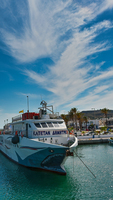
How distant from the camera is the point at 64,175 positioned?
16312 mm

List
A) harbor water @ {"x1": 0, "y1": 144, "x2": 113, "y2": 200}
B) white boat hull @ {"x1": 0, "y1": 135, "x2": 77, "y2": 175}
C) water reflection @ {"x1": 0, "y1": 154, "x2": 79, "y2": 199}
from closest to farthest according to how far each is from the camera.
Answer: harbor water @ {"x1": 0, "y1": 144, "x2": 113, "y2": 200} → water reflection @ {"x1": 0, "y1": 154, "x2": 79, "y2": 199} → white boat hull @ {"x1": 0, "y1": 135, "x2": 77, "y2": 175}

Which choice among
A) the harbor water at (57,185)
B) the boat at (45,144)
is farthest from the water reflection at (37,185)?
the boat at (45,144)

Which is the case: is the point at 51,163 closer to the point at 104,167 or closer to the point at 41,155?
the point at 41,155

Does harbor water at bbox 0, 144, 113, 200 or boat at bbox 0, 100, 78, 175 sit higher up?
boat at bbox 0, 100, 78, 175

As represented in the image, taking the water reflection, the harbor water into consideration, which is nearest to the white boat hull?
the water reflection

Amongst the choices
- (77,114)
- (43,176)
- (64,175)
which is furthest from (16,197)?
(77,114)

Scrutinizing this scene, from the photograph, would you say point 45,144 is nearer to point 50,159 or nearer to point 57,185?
point 50,159

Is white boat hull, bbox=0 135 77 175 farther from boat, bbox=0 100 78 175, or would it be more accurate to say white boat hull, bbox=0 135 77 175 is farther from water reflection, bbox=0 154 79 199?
water reflection, bbox=0 154 79 199

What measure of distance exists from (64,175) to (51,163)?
6.97 feet

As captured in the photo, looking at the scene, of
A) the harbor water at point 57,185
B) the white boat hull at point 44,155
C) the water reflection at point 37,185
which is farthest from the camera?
the white boat hull at point 44,155

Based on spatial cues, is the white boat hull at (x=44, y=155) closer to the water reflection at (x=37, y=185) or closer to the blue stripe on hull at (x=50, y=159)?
the blue stripe on hull at (x=50, y=159)

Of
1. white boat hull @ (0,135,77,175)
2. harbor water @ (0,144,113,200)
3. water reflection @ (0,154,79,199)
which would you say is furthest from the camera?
white boat hull @ (0,135,77,175)

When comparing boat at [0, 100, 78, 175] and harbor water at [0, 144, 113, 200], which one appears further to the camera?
boat at [0, 100, 78, 175]

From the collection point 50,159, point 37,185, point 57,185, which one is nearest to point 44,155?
point 50,159
